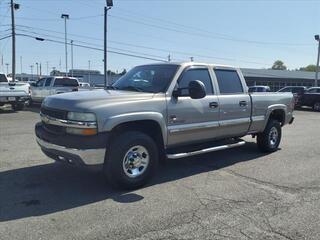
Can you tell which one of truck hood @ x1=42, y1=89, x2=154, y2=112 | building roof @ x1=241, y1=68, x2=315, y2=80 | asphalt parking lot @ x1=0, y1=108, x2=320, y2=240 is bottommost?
asphalt parking lot @ x1=0, y1=108, x2=320, y2=240

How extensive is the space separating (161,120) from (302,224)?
2594mm

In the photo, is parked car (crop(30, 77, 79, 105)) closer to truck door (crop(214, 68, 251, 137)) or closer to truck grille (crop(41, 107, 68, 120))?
truck door (crop(214, 68, 251, 137))

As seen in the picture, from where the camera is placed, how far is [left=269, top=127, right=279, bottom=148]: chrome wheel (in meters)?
9.53

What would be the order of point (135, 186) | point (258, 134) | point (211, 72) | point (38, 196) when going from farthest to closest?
1. point (258, 134)
2. point (211, 72)
3. point (135, 186)
4. point (38, 196)

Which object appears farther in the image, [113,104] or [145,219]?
[113,104]

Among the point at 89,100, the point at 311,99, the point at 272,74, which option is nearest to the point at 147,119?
the point at 89,100

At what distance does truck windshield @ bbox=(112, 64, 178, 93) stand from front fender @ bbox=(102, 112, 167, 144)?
0.59 metres

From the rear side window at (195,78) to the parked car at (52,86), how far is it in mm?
13875

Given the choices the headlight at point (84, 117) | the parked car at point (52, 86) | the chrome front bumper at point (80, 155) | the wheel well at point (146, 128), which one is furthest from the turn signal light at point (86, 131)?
the parked car at point (52, 86)

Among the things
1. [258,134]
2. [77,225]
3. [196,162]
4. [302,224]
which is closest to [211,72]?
[196,162]

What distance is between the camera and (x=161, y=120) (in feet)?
21.5

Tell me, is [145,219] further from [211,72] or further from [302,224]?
[211,72]

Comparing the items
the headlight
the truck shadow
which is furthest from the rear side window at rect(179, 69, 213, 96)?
the headlight

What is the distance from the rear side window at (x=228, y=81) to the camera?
8.02 m
